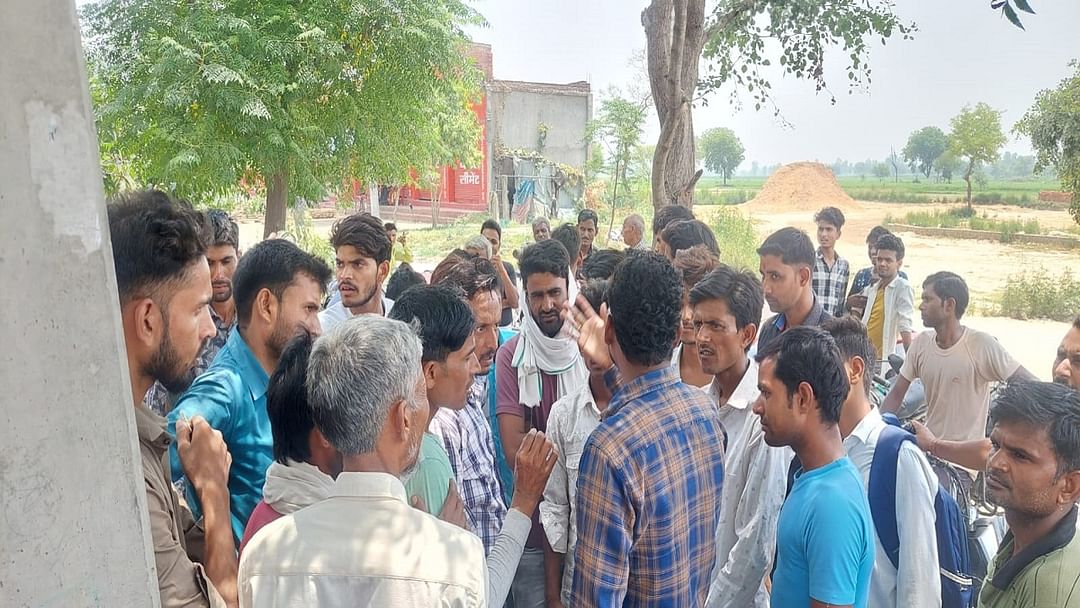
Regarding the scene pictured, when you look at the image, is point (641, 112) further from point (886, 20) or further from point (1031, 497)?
point (1031, 497)

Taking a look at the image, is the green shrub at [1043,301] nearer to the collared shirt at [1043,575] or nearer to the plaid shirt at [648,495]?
the collared shirt at [1043,575]

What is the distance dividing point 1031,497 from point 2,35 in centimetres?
239

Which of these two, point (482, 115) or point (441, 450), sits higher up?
point (482, 115)

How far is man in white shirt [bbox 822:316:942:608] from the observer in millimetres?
2119

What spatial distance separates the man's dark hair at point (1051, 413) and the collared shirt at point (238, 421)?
212 cm

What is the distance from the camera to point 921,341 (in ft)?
14.6

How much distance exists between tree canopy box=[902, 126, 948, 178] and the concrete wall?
2057 cm

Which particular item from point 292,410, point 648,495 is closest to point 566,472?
point 648,495

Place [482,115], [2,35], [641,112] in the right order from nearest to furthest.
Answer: [2,35]
[641,112]
[482,115]

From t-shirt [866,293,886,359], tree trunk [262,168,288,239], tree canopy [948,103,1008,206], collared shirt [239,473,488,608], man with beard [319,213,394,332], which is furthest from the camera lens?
tree canopy [948,103,1008,206]

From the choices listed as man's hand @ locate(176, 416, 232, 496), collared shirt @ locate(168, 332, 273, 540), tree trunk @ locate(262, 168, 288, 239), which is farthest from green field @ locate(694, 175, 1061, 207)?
man's hand @ locate(176, 416, 232, 496)

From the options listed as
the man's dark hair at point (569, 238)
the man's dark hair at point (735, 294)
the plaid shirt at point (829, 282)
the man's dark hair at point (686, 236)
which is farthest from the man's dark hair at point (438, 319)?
the plaid shirt at point (829, 282)

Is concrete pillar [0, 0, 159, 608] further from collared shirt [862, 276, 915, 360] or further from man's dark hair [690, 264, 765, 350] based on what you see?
collared shirt [862, 276, 915, 360]

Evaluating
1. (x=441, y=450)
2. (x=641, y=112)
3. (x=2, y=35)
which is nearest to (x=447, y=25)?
(x=441, y=450)
